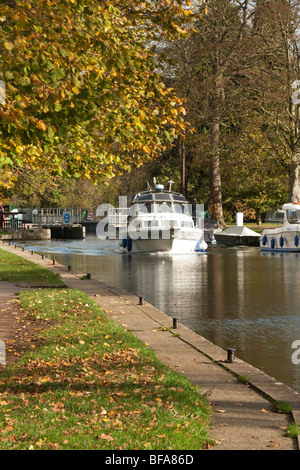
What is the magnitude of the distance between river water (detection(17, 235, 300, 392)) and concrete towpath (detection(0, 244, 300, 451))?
2.47 ft

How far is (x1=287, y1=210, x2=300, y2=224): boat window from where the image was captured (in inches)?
1414

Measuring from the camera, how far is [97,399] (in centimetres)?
696

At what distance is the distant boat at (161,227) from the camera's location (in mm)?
35625

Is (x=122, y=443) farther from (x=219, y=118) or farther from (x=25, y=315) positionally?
(x=219, y=118)

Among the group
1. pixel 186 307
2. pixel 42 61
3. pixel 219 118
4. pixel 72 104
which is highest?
pixel 219 118

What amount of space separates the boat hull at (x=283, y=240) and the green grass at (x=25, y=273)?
15517 mm

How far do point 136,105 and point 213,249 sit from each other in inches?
1013

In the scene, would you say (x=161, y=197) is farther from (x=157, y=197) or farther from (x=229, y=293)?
(x=229, y=293)

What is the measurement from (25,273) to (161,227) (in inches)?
637

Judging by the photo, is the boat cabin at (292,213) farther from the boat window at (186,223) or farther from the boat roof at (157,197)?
the boat roof at (157,197)

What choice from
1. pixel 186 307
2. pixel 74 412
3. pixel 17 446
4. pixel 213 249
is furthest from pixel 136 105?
pixel 213 249

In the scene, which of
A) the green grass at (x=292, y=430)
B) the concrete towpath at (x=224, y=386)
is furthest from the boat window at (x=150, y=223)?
the green grass at (x=292, y=430)

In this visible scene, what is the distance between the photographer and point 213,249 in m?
39.9

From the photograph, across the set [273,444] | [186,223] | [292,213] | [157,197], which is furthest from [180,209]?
[273,444]
